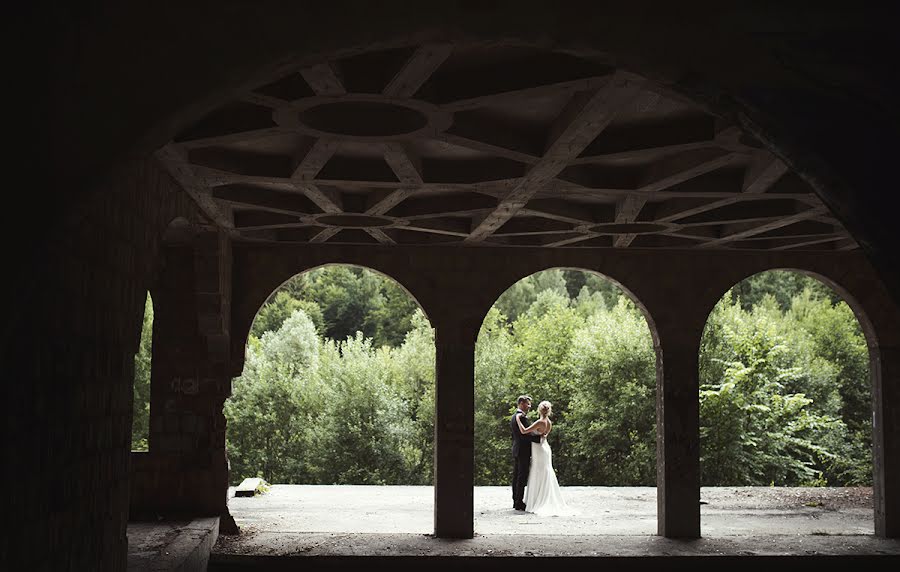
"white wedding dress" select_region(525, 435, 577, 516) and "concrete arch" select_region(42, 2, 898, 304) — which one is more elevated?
"concrete arch" select_region(42, 2, 898, 304)

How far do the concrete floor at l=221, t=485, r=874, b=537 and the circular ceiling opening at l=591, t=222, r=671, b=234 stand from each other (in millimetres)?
3833

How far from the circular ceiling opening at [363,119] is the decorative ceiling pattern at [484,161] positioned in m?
0.01

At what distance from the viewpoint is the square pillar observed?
→ 35.7 ft

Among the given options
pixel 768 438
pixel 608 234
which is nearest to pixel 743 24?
pixel 608 234

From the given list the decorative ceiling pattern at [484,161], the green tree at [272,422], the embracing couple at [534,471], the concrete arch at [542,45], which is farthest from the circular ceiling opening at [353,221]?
the green tree at [272,422]

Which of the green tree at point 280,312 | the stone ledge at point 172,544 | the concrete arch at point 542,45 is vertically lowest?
the stone ledge at point 172,544

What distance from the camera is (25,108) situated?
99.7 inches

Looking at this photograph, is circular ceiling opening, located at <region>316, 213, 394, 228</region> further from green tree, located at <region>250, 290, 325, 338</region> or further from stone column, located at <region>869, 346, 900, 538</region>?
green tree, located at <region>250, 290, 325, 338</region>

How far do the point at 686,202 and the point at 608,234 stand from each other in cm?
166

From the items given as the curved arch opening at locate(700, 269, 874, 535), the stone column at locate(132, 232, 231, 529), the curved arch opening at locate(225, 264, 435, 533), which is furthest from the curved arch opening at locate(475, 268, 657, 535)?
the stone column at locate(132, 232, 231, 529)

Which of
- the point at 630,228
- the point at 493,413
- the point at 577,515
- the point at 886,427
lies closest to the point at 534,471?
the point at 577,515

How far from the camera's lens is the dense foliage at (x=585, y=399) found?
22812mm

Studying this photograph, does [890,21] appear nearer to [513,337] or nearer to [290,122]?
[290,122]

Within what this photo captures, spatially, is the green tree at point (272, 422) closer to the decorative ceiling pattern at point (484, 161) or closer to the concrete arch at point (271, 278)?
the concrete arch at point (271, 278)
